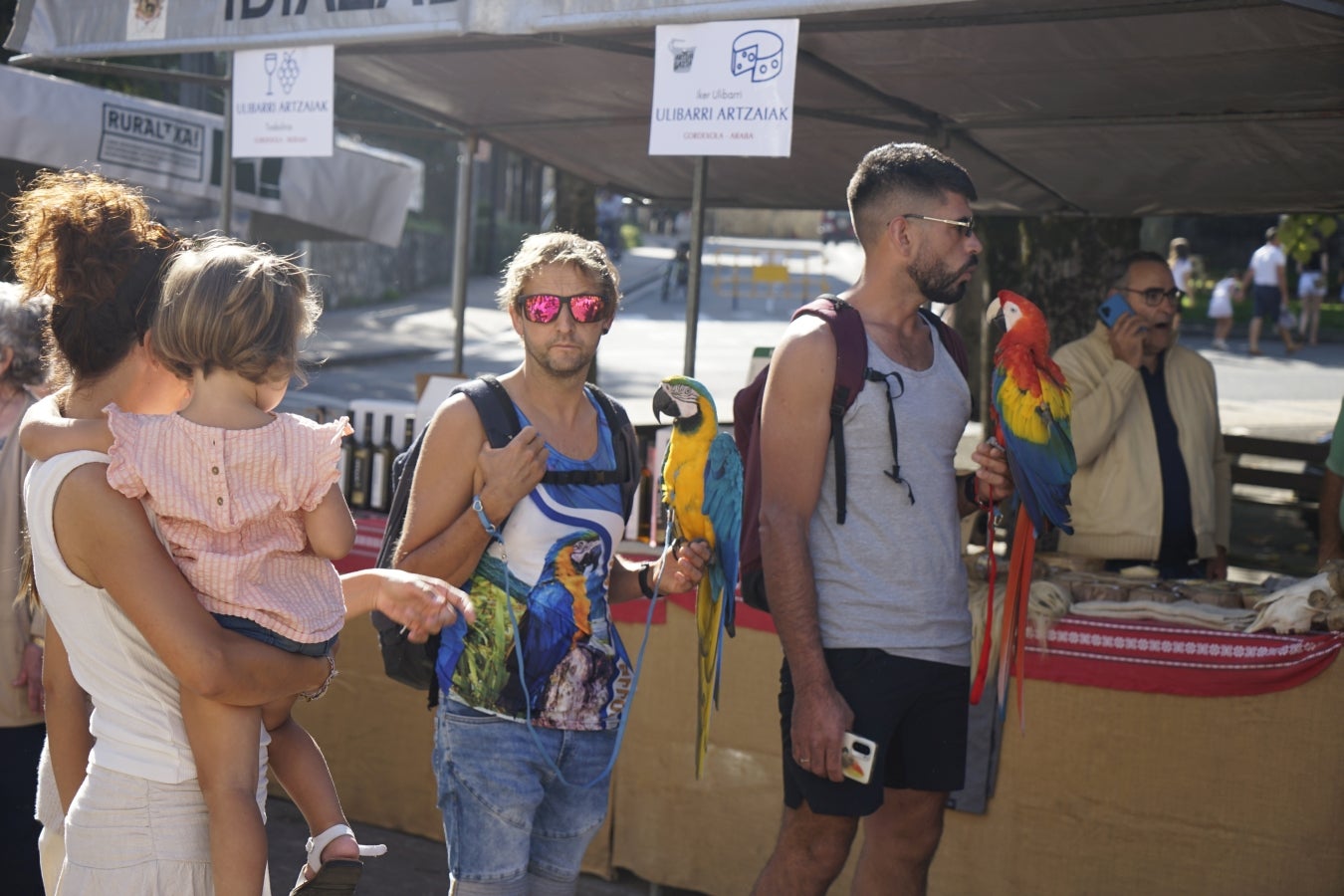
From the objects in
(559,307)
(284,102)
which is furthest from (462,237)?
(559,307)

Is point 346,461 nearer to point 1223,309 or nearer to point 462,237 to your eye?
point 462,237

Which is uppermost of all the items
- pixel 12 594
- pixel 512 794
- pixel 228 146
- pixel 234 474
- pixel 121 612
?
pixel 228 146

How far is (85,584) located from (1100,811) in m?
2.84

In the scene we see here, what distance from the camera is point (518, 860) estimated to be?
8.97 ft

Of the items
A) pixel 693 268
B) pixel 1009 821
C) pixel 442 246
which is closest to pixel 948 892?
pixel 1009 821

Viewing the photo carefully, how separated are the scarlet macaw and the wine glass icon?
9.81 feet

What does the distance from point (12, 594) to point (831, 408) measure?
6.19ft

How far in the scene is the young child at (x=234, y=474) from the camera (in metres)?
2.12

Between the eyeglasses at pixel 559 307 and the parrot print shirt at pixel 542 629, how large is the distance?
0.22m

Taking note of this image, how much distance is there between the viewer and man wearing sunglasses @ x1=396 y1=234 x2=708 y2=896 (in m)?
2.72

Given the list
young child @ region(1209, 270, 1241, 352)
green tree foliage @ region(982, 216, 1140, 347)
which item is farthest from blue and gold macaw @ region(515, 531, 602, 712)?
young child @ region(1209, 270, 1241, 352)

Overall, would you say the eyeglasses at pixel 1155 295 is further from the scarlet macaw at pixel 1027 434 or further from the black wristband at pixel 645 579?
the black wristband at pixel 645 579

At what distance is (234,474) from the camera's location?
2.14 metres

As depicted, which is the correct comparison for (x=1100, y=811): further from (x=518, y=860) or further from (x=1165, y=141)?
(x=1165, y=141)
